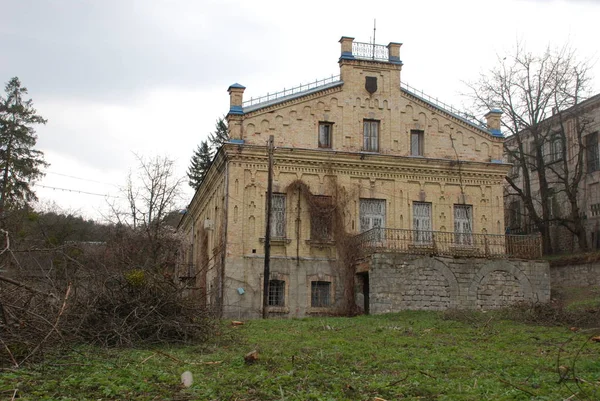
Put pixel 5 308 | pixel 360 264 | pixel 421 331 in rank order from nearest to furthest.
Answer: pixel 5 308 → pixel 421 331 → pixel 360 264

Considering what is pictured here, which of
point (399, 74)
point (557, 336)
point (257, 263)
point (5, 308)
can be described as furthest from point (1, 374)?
point (399, 74)

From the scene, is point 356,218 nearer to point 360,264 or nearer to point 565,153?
point 360,264

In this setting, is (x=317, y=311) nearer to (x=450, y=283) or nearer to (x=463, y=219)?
(x=450, y=283)

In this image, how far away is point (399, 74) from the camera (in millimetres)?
28219

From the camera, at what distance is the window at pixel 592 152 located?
36.0 meters

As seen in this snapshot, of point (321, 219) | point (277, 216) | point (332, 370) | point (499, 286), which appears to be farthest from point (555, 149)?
point (332, 370)

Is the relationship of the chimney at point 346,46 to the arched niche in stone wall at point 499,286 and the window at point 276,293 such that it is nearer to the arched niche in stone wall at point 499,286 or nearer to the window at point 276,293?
the window at point 276,293

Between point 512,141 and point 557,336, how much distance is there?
2843 centimetres

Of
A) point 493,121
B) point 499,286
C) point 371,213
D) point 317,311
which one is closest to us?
point 499,286

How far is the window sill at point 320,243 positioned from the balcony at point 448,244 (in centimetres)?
108

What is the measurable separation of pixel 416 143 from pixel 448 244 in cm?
474

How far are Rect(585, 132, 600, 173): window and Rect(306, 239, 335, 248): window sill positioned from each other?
18.6 metres

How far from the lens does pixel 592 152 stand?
36.3m

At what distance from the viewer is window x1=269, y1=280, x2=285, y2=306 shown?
989 inches
